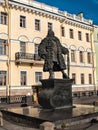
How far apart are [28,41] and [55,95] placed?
59.4 feet

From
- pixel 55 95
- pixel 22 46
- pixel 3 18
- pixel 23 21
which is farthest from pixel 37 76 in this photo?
pixel 55 95

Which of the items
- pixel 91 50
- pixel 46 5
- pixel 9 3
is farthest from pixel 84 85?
pixel 9 3

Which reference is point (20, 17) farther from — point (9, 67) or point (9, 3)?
point (9, 67)

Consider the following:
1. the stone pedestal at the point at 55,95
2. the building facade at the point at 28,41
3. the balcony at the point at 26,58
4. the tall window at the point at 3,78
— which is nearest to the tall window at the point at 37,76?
the building facade at the point at 28,41

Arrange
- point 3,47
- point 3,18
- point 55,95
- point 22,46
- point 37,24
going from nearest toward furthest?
point 55,95 < point 3,47 < point 3,18 < point 22,46 < point 37,24

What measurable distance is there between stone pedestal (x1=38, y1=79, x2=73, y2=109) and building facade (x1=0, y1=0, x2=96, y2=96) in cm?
1445

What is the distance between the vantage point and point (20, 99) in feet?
86.5

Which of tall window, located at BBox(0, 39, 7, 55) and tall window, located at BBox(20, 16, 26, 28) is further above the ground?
tall window, located at BBox(20, 16, 26, 28)

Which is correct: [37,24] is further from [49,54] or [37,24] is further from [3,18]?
[49,54]

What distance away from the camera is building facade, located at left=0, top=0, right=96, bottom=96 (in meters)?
26.2

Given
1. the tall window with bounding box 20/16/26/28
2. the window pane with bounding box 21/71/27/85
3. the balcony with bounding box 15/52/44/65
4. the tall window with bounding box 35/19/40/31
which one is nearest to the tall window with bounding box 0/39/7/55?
the balcony with bounding box 15/52/44/65

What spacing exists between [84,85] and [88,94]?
1.51 meters

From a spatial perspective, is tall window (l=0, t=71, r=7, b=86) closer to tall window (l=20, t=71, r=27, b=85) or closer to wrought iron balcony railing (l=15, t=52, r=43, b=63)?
wrought iron balcony railing (l=15, t=52, r=43, b=63)

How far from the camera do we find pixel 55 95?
11.3 metres
